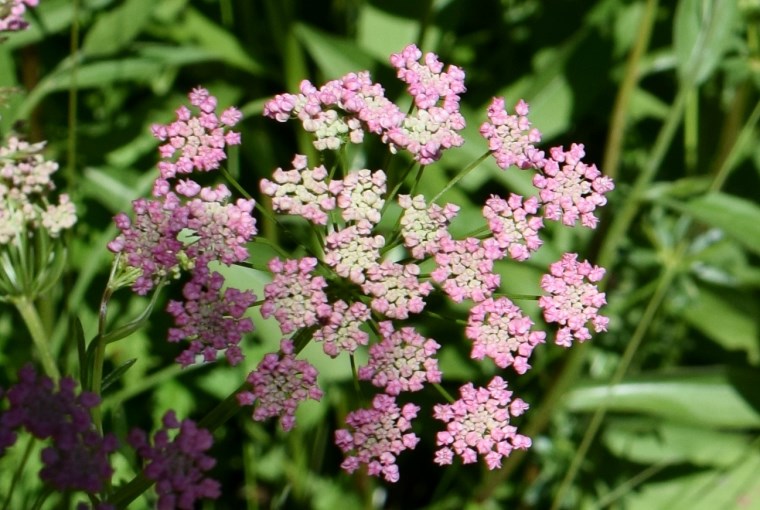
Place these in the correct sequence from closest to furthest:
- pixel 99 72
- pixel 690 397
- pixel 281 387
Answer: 1. pixel 281 387
2. pixel 99 72
3. pixel 690 397

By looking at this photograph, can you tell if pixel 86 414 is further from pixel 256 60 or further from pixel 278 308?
pixel 256 60

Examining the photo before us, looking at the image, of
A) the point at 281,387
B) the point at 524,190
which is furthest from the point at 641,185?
the point at 281,387

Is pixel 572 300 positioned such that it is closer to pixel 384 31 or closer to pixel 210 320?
pixel 210 320

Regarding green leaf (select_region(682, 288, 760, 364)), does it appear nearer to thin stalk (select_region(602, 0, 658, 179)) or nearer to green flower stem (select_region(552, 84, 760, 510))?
green flower stem (select_region(552, 84, 760, 510))

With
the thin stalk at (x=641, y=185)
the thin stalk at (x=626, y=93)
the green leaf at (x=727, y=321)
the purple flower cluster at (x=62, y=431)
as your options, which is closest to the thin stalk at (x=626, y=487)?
the green leaf at (x=727, y=321)

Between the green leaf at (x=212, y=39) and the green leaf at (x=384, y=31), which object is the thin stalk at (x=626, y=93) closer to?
the green leaf at (x=384, y=31)

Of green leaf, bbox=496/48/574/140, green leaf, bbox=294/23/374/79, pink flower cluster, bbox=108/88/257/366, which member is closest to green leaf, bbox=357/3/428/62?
green leaf, bbox=294/23/374/79
